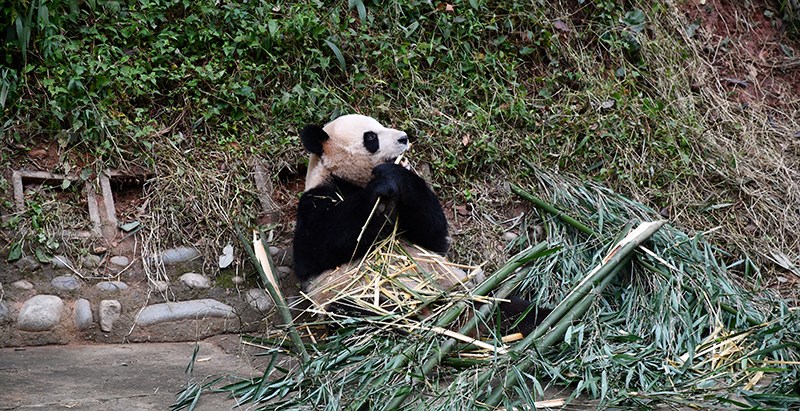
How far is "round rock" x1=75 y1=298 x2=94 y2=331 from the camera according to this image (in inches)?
180

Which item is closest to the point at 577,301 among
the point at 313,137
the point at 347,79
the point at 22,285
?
the point at 313,137

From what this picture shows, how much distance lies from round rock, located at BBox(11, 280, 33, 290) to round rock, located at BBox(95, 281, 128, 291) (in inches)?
14.0

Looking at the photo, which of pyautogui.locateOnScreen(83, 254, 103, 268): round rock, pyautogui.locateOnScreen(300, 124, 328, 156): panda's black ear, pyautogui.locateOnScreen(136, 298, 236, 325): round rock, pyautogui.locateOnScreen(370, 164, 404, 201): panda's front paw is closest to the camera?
pyautogui.locateOnScreen(370, 164, 404, 201): panda's front paw

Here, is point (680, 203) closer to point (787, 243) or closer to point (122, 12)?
point (787, 243)

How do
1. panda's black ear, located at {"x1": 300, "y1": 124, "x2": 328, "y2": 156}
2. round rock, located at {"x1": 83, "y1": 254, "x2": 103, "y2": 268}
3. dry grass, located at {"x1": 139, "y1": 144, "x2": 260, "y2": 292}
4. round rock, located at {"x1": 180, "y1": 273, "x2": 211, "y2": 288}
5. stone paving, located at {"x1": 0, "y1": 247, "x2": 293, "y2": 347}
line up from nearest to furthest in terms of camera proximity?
stone paving, located at {"x1": 0, "y1": 247, "x2": 293, "y2": 347}, panda's black ear, located at {"x1": 300, "y1": 124, "x2": 328, "y2": 156}, round rock, located at {"x1": 83, "y1": 254, "x2": 103, "y2": 268}, round rock, located at {"x1": 180, "y1": 273, "x2": 211, "y2": 288}, dry grass, located at {"x1": 139, "y1": 144, "x2": 260, "y2": 292}

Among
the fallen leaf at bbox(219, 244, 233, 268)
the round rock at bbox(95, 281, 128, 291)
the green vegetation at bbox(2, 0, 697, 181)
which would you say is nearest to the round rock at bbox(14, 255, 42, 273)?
the round rock at bbox(95, 281, 128, 291)

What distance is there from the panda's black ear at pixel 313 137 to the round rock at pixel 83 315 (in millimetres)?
1503

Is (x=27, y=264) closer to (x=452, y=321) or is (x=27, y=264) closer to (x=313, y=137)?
(x=313, y=137)

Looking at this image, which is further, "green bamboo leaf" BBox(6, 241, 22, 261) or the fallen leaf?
the fallen leaf

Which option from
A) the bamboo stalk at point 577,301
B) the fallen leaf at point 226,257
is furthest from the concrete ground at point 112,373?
the bamboo stalk at point 577,301

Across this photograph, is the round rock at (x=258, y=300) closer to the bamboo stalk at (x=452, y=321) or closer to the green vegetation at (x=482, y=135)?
the green vegetation at (x=482, y=135)

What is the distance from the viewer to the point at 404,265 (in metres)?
4.42

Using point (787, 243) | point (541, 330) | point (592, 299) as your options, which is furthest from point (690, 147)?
point (541, 330)

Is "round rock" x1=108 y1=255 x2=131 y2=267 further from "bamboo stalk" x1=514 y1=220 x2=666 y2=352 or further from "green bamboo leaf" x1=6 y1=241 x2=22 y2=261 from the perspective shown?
"bamboo stalk" x1=514 y1=220 x2=666 y2=352
